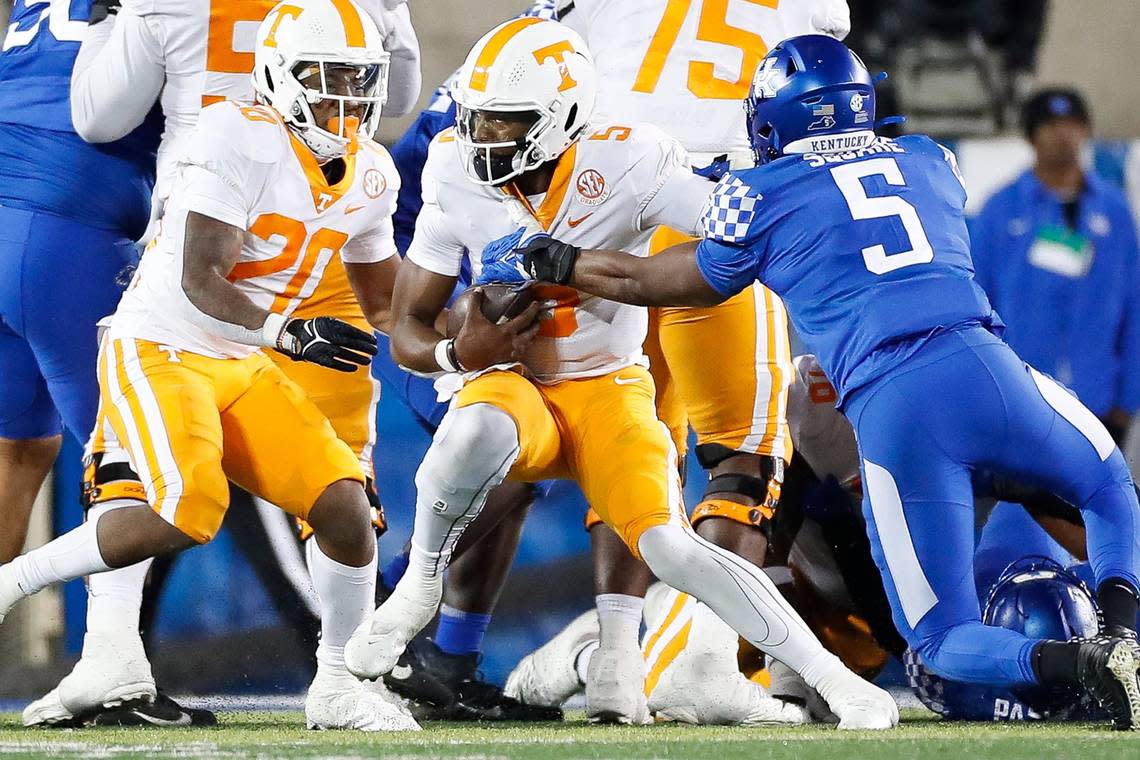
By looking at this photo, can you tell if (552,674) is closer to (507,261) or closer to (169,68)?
(507,261)

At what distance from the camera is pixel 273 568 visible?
5.14 meters

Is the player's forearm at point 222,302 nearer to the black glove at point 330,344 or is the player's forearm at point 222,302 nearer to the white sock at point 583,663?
the black glove at point 330,344

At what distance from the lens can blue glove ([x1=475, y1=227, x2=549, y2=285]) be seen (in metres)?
3.78

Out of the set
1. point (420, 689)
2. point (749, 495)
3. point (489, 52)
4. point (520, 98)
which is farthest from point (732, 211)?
point (420, 689)

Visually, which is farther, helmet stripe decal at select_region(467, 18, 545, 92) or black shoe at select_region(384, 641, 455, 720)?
black shoe at select_region(384, 641, 455, 720)

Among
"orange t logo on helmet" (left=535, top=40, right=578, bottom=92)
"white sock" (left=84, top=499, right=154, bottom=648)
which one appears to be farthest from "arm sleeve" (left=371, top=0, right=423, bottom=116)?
"white sock" (left=84, top=499, right=154, bottom=648)

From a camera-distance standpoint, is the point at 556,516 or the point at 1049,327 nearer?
the point at 556,516

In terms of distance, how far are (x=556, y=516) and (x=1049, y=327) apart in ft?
6.35

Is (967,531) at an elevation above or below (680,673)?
above

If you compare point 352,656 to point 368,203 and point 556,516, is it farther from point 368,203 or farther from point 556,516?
point 556,516

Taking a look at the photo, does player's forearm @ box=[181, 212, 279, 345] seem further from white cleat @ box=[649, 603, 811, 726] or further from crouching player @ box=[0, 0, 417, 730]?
white cleat @ box=[649, 603, 811, 726]

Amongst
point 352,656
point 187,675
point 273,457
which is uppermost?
point 273,457

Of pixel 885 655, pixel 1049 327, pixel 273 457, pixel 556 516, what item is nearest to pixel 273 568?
pixel 556 516

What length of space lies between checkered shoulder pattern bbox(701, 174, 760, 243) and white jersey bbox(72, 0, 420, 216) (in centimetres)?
129
